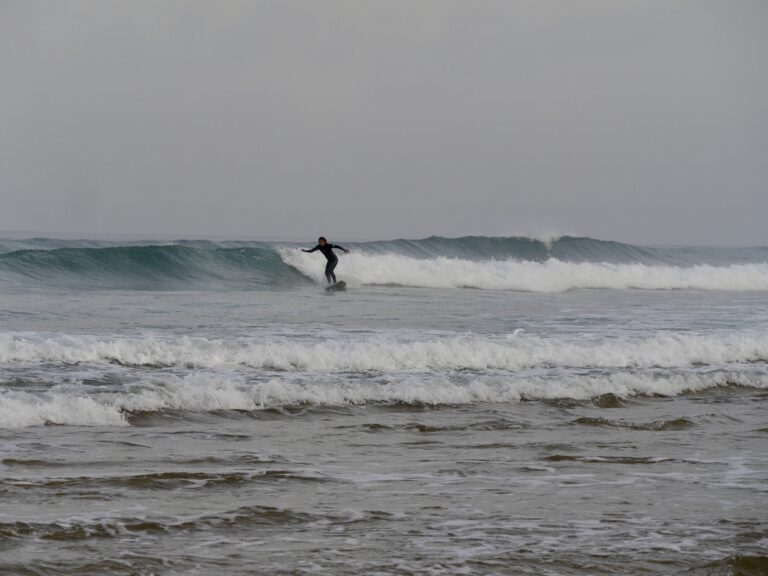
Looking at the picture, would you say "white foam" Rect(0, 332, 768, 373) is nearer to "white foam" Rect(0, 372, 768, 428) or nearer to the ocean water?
the ocean water

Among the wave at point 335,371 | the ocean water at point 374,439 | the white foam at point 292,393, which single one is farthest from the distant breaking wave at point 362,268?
the white foam at point 292,393

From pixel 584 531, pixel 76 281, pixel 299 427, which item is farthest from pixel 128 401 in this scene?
pixel 76 281

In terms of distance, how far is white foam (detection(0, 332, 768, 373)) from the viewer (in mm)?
11305

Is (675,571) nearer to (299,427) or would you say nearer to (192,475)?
(192,475)

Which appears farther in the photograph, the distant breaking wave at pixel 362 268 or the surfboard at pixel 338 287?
the surfboard at pixel 338 287

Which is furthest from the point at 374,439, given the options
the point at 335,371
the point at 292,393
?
the point at 335,371

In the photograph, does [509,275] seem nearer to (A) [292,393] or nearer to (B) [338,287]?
(B) [338,287]

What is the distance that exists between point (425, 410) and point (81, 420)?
3.37 meters

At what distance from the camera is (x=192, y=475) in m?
6.23

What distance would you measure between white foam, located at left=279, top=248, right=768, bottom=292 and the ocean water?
9988 mm

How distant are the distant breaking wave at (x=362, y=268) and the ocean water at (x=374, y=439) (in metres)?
5.13

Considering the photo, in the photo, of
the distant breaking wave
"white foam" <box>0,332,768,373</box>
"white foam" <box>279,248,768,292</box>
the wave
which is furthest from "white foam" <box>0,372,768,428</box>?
"white foam" <box>279,248,768,292</box>

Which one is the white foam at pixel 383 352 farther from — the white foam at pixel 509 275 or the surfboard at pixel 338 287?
the white foam at pixel 509 275

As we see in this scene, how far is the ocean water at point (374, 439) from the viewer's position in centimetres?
479
